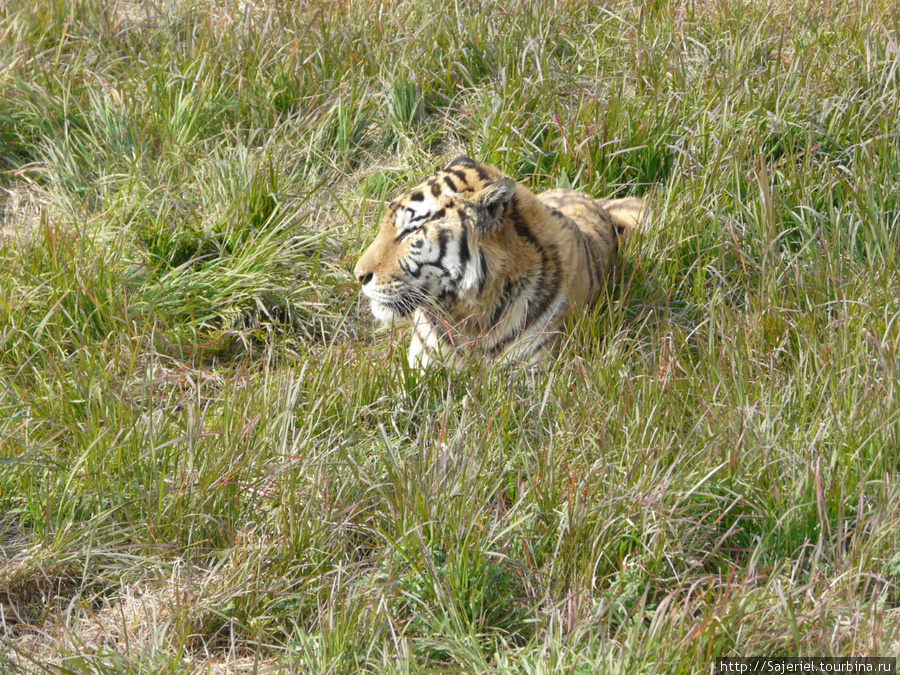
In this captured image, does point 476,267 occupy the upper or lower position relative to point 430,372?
upper

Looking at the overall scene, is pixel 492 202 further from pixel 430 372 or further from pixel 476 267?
pixel 430 372

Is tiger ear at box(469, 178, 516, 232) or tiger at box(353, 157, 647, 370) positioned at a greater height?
tiger ear at box(469, 178, 516, 232)

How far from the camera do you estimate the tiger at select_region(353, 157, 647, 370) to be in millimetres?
3512

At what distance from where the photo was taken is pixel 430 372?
322cm

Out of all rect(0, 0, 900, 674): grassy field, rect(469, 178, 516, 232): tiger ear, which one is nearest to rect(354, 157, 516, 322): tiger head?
rect(469, 178, 516, 232): tiger ear

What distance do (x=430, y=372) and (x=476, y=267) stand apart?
54 centimetres

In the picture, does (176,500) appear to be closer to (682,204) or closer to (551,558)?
(551,558)

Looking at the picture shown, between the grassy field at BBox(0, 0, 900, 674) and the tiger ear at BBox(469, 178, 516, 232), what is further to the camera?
the tiger ear at BBox(469, 178, 516, 232)

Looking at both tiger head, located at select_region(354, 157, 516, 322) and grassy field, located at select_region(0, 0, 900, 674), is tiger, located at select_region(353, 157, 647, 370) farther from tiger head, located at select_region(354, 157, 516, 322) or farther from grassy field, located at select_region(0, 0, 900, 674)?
grassy field, located at select_region(0, 0, 900, 674)

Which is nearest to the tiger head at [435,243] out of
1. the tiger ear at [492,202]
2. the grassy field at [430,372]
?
the tiger ear at [492,202]

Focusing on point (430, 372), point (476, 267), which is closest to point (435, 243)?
point (476, 267)

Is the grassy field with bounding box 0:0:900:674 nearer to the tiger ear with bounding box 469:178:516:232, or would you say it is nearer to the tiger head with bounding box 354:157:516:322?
the tiger head with bounding box 354:157:516:322

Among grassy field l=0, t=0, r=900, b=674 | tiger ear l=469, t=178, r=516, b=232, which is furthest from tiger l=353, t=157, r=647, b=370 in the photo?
grassy field l=0, t=0, r=900, b=674

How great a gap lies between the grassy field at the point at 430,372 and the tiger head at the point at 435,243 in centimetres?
23
